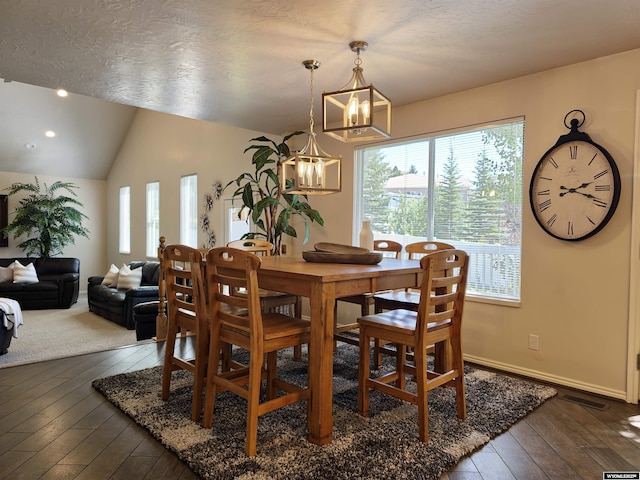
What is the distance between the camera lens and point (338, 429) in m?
2.30

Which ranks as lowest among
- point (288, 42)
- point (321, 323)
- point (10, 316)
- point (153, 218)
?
point (10, 316)

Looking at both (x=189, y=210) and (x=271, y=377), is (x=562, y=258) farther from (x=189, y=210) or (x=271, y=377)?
(x=189, y=210)

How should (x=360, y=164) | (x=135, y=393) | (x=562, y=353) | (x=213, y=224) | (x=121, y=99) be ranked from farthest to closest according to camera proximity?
(x=213, y=224), (x=360, y=164), (x=121, y=99), (x=562, y=353), (x=135, y=393)

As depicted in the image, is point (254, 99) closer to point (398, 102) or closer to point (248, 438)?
point (398, 102)

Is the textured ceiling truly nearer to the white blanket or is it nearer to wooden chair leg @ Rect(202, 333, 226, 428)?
wooden chair leg @ Rect(202, 333, 226, 428)

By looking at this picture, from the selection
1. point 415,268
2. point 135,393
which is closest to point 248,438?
point 135,393

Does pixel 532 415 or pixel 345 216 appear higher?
pixel 345 216

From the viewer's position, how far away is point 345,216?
15.5ft

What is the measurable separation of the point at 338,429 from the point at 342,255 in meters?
1.02

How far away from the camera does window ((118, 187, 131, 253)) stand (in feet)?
30.5

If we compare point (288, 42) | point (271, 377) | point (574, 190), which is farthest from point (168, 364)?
point (574, 190)

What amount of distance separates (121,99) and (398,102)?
2.63 meters

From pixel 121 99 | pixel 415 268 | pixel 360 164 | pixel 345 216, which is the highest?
pixel 121 99

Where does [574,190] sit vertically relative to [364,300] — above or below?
above
